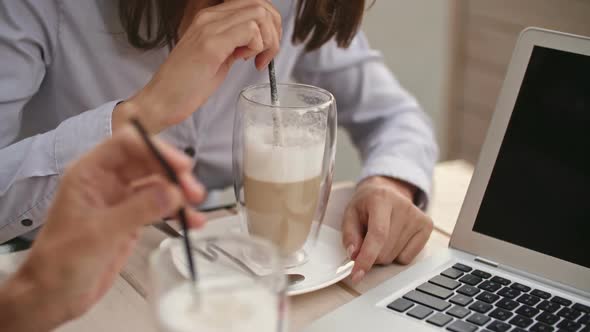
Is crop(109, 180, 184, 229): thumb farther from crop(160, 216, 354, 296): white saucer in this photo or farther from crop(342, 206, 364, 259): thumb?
crop(342, 206, 364, 259): thumb

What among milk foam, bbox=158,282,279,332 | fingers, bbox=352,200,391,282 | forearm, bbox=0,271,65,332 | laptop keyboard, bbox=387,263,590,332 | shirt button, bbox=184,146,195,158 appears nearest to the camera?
Answer: milk foam, bbox=158,282,279,332

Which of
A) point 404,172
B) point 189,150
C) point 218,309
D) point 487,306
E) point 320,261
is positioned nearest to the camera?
point 218,309

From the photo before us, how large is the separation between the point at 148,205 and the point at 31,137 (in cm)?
50

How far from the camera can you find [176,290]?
18.3 inches

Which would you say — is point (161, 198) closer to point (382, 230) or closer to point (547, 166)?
point (382, 230)

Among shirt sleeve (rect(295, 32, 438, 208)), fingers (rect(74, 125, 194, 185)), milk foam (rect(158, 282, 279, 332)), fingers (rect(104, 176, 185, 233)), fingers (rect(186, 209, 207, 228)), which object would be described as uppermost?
fingers (rect(74, 125, 194, 185))

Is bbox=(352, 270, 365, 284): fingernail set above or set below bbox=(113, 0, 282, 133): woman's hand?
below

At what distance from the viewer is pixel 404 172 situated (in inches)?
41.3

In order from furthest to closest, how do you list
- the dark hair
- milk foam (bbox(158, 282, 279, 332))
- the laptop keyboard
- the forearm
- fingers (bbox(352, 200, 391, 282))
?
the dark hair
fingers (bbox(352, 200, 391, 282))
the laptop keyboard
the forearm
milk foam (bbox(158, 282, 279, 332))

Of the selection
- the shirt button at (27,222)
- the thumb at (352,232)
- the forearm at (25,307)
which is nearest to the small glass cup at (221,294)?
the forearm at (25,307)

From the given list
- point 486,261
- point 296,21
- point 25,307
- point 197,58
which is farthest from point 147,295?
point 296,21

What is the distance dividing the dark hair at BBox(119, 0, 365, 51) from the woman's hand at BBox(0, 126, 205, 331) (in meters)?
0.50

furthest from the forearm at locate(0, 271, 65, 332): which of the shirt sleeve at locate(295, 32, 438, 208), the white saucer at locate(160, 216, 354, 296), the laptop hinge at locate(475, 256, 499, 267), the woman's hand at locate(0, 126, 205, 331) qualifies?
the shirt sleeve at locate(295, 32, 438, 208)

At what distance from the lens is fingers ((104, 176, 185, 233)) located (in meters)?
0.48
